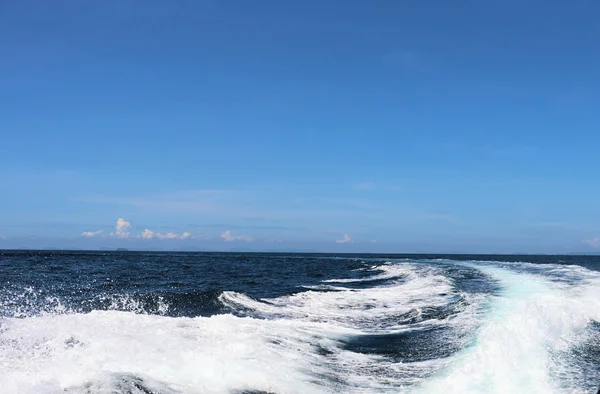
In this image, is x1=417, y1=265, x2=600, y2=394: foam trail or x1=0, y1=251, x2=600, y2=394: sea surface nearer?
x1=0, y1=251, x2=600, y2=394: sea surface

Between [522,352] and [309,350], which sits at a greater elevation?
[522,352]

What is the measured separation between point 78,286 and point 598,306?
26.7m

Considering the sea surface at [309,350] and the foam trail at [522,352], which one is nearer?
the sea surface at [309,350]

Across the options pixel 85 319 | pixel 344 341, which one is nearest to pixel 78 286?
pixel 85 319

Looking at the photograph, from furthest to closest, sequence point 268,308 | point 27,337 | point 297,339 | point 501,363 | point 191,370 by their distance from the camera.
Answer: point 268,308 < point 297,339 < point 27,337 < point 501,363 < point 191,370

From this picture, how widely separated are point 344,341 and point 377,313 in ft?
19.5

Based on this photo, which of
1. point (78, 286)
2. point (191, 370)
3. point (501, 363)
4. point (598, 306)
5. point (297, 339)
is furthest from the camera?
point (78, 286)

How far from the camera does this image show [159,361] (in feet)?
30.8

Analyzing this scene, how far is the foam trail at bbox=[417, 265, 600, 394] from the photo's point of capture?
8.70 metres

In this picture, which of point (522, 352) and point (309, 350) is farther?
point (309, 350)

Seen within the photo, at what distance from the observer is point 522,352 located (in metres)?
10.7

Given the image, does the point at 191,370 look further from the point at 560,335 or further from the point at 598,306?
the point at 598,306

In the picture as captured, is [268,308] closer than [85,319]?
No

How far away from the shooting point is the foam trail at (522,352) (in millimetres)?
8695
